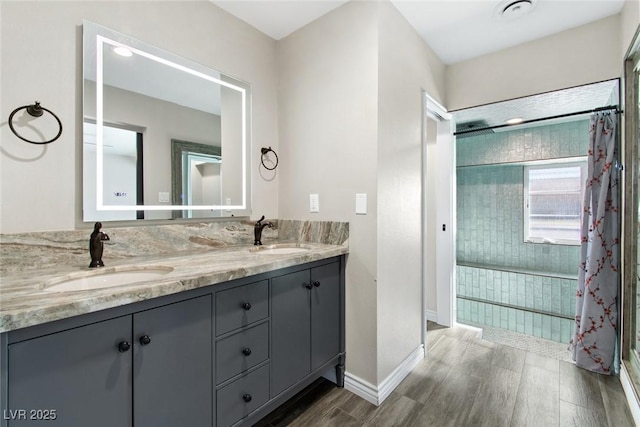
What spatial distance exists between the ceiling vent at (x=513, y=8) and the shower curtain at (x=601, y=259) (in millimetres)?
946

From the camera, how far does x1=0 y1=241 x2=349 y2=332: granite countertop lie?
29.7 inches

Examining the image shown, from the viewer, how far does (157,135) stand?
1.62 meters

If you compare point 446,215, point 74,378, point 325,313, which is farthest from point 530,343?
point 74,378

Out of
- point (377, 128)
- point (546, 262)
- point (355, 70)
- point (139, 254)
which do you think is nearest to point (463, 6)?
point (355, 70)

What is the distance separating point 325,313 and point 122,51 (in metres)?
1.81

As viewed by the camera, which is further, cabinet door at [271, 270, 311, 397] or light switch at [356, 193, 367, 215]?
light switch at [356, 193, 367, 215]

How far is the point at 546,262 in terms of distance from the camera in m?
4.06

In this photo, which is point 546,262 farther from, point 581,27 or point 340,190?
point 340,190

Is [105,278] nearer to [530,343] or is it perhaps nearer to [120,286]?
[120,286]

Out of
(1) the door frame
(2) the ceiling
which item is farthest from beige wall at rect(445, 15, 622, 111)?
(1) the door frame

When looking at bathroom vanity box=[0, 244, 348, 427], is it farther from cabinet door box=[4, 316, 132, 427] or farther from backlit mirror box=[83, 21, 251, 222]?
backlit mirror box=[83, 21, 251, 222]

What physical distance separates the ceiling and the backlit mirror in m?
0.50

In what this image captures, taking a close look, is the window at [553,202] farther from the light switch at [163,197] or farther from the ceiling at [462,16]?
the light switch at [163,197]

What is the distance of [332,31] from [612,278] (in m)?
2.59
